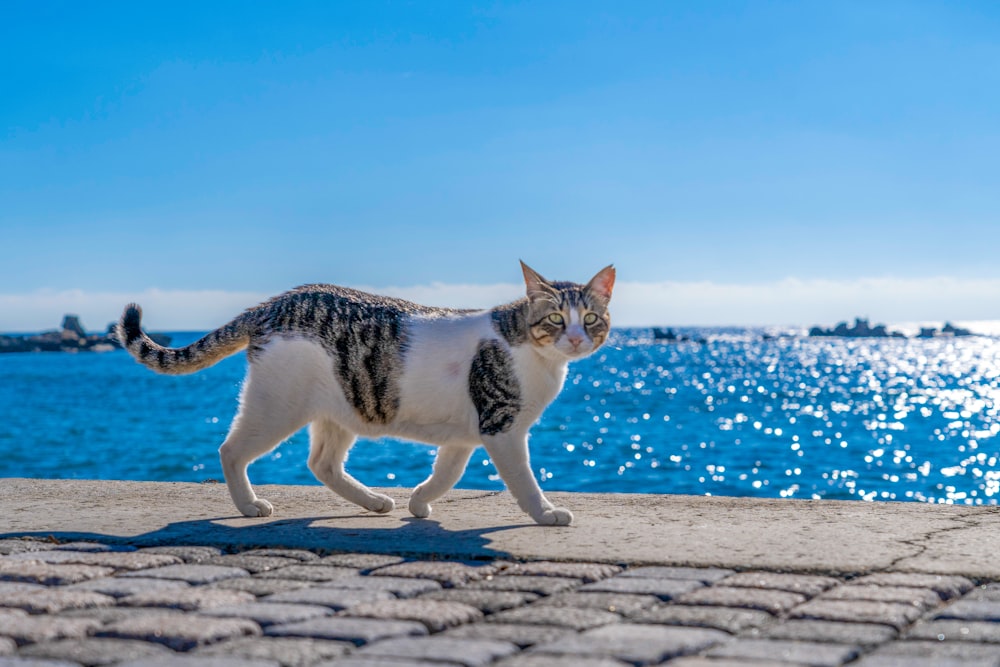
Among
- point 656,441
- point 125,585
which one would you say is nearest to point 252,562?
point 125,585

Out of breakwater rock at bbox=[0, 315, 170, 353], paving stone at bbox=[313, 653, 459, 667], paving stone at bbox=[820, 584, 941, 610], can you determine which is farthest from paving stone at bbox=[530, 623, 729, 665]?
breakwater rock at bbox=[0, 315, 170, 353]

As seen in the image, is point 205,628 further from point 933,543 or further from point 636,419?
point 636,419

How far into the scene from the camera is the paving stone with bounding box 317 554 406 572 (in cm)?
369

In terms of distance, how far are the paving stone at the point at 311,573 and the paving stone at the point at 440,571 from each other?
0.10 meters

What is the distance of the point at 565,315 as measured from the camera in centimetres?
481

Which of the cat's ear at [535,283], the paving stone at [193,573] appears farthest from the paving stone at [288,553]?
A: the cat's ear at [535,283]

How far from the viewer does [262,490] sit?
6129 millimetres

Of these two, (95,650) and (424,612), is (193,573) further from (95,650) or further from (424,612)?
(424,612)

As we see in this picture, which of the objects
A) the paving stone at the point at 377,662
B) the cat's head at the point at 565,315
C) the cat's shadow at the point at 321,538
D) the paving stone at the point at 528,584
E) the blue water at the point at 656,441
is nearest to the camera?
the paving stone at the point at 377,662

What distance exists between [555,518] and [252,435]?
1.49m

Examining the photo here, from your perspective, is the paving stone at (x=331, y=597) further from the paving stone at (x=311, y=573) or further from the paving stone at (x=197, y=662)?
the paving stone at (x=197, y=662)

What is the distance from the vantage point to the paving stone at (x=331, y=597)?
10.2ft

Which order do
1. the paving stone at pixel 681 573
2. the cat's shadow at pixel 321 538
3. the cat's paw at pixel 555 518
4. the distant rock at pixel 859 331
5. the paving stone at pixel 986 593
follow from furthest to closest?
the distant rock at pixel 859 331 → the cat's paw at pixel 555 518 → the cat's shadow at pixel 321 538 → the paving stone at pixel 681 573 → the paving stone at pixel 986 593

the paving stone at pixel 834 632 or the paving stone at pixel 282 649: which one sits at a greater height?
the paving stone at pixel 834 632
